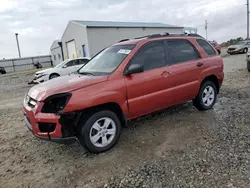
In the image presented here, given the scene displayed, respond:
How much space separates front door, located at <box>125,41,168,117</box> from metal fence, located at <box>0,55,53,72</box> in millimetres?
36139

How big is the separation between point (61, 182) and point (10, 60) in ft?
123

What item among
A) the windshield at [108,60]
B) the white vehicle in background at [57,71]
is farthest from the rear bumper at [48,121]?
the white vehicle in background at [57,71]

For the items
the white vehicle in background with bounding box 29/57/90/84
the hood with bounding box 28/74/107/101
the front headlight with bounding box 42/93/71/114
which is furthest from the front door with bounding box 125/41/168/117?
the white vehicle in background with bounding box 29/57/90/84

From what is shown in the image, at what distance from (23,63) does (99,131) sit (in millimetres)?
37483

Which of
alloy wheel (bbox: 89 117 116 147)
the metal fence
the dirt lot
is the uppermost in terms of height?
the metal fence

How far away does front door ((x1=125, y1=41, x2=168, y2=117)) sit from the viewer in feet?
12.9

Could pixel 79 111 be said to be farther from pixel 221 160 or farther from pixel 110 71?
pixel 221 160

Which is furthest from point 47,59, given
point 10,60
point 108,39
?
point 108,39

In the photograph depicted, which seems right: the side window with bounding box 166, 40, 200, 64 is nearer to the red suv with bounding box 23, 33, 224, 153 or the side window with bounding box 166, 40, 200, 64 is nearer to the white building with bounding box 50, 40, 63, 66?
the red suv with bounding box 23, 33, 224, 153

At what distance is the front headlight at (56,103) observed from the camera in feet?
10.9

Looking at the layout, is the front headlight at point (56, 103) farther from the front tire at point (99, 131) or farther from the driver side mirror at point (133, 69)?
the driver side mirror at point (133, 69)

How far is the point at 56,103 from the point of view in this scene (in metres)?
3.40

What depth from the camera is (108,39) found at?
24.3 metres

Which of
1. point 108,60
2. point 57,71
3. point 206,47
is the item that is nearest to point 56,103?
point 108,60
